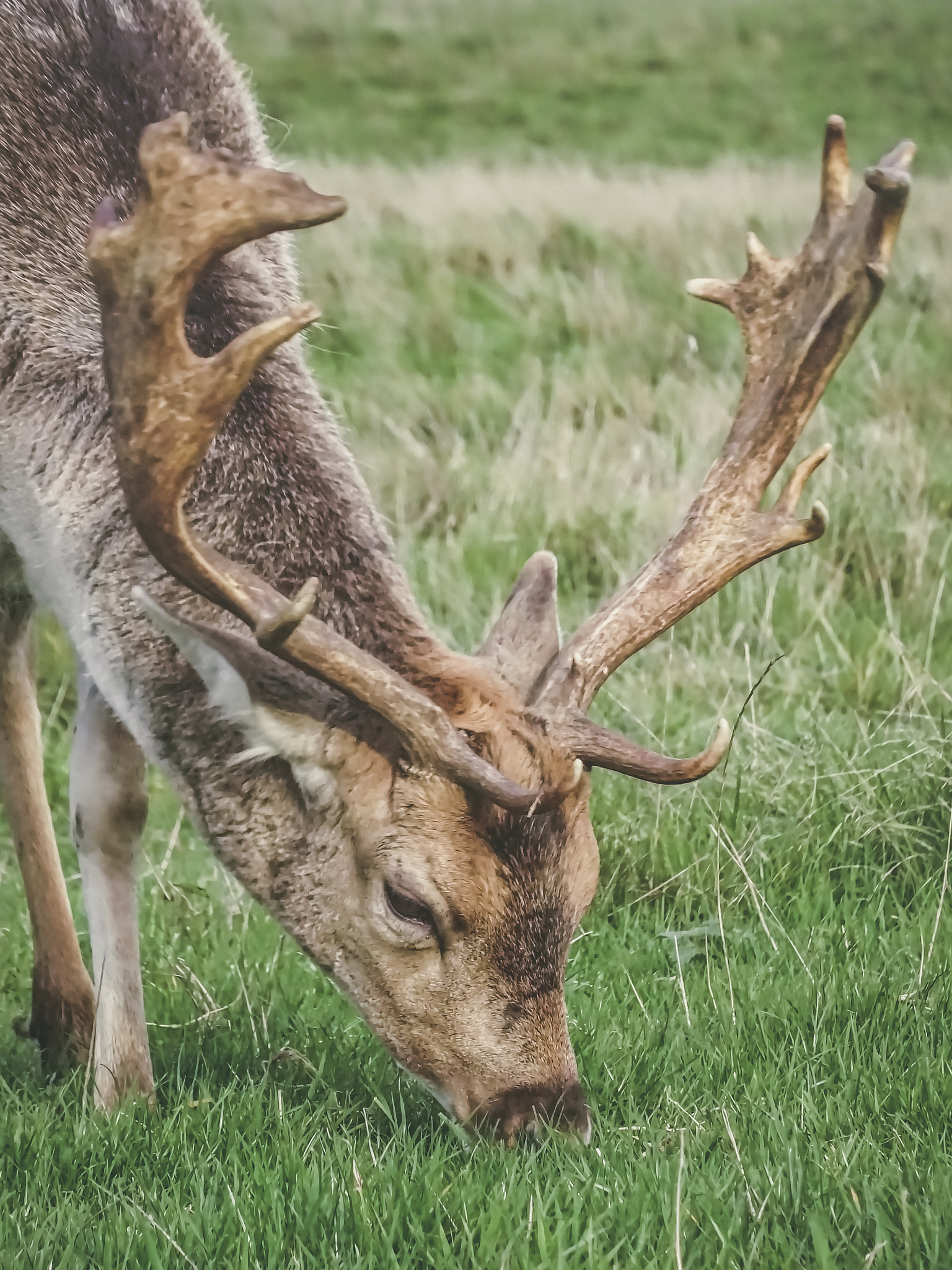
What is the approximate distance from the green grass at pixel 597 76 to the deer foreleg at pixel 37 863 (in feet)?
43.8

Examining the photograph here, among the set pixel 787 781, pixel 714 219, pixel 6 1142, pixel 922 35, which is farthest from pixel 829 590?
pixel 922 35

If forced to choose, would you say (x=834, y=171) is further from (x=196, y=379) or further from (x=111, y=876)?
(x=111, y=876)

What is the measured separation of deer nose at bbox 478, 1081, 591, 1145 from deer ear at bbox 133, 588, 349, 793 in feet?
2.12

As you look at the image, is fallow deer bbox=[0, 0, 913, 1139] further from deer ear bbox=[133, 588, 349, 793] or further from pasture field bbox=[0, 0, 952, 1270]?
pasture field bbox=[0, 0, 952, 1270]

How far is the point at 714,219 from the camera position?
12086mm

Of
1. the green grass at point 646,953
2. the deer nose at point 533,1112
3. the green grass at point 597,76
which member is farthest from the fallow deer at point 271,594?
the green grass at point 597,76

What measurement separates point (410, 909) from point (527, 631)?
25.4 inches

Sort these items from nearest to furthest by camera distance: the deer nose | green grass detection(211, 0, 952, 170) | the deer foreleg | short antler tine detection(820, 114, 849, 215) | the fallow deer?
the fallow deer < the deer nose < short antler tine detection(820, 114, 849, 215) < the deer foreleg < green grass detection(211, 0, 952, 170)

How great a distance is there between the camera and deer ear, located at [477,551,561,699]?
10.6 feet

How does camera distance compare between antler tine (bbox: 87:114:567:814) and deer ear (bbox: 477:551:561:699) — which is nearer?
antler tine (bbox: 87:114:567:814)

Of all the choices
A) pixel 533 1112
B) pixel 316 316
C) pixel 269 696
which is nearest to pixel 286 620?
pixel 269 696

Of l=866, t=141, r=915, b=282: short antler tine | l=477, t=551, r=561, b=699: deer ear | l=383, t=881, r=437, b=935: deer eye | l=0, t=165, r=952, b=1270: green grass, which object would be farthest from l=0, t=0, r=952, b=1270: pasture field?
l=866, t=141, r=915, b=282: short antler tine

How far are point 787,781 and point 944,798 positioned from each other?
401 millimetres

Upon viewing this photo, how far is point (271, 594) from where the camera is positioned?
292cm
